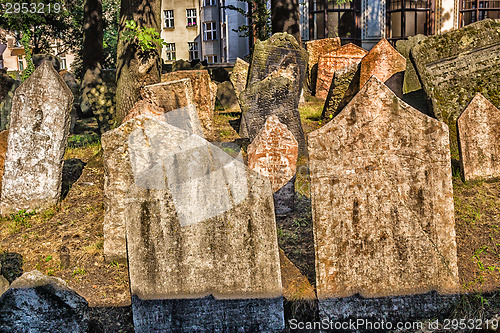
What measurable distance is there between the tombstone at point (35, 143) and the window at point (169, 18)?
34.4 m

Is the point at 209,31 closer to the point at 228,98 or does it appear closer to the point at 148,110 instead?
the point at 228,98

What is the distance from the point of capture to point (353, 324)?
3.97 meters

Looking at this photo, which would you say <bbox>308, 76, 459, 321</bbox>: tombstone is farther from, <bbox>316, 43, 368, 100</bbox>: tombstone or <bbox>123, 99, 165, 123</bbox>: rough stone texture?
<bbox>316, 43, 368, 100</bbox>: tombstone

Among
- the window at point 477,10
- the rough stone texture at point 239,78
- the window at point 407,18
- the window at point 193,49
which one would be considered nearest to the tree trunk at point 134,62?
the rough stone texture at point 239,78

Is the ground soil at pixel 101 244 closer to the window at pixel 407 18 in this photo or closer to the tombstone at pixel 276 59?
the tombstone at pixel 276 59

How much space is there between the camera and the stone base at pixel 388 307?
3.99 meters

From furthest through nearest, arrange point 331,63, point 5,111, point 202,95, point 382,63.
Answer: point 331,63, point 5,111, point 382,63, point 202,95

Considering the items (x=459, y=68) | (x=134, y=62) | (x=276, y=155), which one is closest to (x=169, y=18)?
(x=134, y=62)

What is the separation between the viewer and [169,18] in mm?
39406

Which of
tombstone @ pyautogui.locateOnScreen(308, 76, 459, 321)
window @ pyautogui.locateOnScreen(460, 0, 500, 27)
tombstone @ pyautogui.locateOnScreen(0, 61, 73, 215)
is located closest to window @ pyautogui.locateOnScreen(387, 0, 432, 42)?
window @ pyautogui.locateOnScreen(460, 0, 500, 27)

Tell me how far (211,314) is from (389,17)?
2017 centimetres

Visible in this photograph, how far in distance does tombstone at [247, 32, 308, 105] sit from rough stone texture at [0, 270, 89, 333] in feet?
20.0

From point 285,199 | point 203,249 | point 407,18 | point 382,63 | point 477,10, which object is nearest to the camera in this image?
point 203,249

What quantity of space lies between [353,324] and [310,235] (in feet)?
5.07
